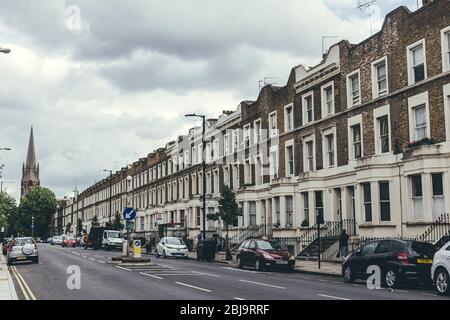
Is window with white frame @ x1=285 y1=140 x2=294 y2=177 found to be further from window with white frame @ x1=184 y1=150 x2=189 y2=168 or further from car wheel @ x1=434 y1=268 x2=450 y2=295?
window with white frame @ x1=184 y1=150 x2=189 y2=168

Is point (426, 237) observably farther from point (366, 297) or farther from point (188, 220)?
point (188, 220)

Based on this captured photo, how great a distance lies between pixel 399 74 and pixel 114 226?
50.5 meters

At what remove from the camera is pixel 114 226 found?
2884 inches

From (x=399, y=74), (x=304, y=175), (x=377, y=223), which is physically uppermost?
(x=399, y=74)

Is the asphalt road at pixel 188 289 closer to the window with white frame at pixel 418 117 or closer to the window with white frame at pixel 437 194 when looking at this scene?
the window with white frame at pixel 437 194

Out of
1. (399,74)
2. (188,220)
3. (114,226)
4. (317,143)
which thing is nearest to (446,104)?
(399,74)

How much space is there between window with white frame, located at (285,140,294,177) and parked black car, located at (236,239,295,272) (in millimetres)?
11262

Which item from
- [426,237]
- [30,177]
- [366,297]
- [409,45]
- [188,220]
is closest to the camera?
[366,297]

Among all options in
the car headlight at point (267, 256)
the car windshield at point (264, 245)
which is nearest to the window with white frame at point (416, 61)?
the car windshield at point (264, 245)

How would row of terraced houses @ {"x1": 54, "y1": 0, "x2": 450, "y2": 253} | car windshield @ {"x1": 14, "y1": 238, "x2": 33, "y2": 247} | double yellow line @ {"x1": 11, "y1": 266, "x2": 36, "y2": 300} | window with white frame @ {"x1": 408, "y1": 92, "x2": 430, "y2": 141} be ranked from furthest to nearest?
car windshield @ {"x1": 14, "y1": 238, "x2": 33, "y2": 247}
window with white frame @ {"x1": 408, "y1": 92, "x2": 430, "y2": 141}
row of terraced houses @ {"x1": 54, "y1": 0, "x2": 450, "y2": 253}
double yellow line @ {"x1": 11, "y1": 266, "x2": 36, "y2": 300}

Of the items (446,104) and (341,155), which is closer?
(446,104)

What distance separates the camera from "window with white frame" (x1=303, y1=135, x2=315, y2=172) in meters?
37.6

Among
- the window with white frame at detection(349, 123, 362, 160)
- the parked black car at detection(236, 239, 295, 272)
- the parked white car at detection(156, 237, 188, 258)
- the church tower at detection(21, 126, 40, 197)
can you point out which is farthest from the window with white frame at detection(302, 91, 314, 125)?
the church tower at detection(21, 126, 40, 197)

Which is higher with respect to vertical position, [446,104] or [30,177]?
[30,177]
